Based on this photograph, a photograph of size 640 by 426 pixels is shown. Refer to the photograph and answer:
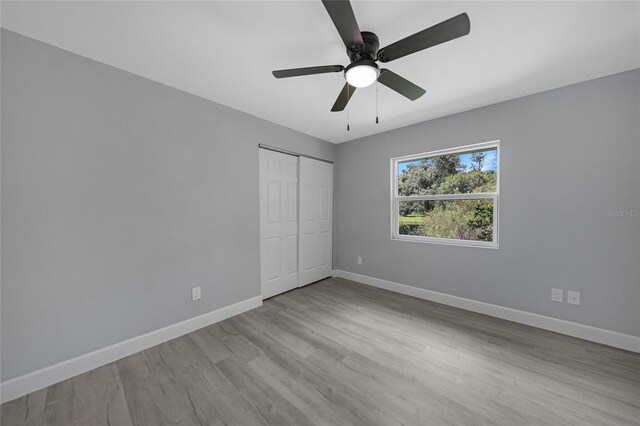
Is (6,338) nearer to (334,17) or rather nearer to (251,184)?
(251,184)

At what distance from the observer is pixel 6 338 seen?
1.51 meters

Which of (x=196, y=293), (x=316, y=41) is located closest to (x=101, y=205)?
(x=196, y=293)

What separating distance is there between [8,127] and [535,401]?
3.92m

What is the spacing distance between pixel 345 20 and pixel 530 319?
3238 millimetres

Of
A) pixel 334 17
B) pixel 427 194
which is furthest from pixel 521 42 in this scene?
pixel 427 194

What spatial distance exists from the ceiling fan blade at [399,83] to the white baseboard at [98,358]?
2.78m

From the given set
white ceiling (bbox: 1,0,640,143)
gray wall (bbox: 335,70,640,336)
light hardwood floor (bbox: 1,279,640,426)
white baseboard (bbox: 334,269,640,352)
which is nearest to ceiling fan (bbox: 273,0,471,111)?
white ceiling (bbox: 1,0,640,143)

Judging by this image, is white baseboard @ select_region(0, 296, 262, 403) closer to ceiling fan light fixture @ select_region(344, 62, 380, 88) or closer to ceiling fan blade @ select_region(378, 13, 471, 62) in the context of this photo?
ceiling fan light fixture @ select_region(344, 62, 380, 88)

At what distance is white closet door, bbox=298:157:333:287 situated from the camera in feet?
12.0

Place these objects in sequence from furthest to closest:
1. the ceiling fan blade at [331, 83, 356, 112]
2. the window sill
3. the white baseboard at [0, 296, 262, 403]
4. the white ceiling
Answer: the window sill, the ceiling fan blade at [331, 83, 356, 112], the white baseboard at [0, 296, 262, 403], the white ceiling

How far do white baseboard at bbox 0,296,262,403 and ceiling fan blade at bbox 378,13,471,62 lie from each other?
2.87 metres

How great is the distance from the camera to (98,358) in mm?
1832

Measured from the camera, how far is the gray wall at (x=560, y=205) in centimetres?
203

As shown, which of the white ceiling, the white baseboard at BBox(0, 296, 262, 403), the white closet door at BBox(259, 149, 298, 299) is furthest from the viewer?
the white closet door at BBox(259, 149, 298, 299)
